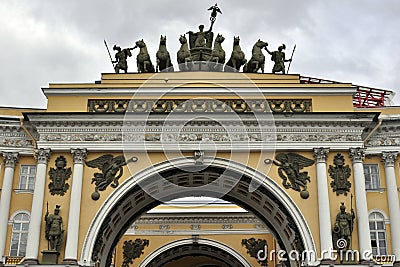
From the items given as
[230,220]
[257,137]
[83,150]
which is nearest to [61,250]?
[83,150]

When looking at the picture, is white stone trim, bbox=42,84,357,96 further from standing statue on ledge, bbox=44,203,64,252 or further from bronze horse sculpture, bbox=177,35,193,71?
standing statue on ledge, bbox=44,203,64,252

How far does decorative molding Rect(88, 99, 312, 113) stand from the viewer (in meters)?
22.8

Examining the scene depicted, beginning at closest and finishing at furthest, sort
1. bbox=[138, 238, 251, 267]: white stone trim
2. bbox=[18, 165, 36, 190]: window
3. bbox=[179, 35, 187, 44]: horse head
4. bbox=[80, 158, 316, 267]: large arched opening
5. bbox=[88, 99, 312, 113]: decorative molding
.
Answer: bbox=[80, 158, 316, 267]: large arched opening, bbox=[88, 99, 312, 113]: decorative molding, bbox=[18, 165, 36, 190]: window, bbox=[179, 35, 187, 44]: horse head, bbox=[138, 238, 251, 267]: white stone trim

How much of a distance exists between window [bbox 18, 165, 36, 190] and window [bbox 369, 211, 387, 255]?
38.3 ft

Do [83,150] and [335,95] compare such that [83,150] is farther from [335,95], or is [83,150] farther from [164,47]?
[335,95]

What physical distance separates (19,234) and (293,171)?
943cm

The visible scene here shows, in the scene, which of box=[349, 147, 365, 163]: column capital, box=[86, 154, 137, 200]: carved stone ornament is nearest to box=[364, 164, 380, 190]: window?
box=[349, 147, 365, 163]: column capital

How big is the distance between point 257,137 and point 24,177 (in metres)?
8.20

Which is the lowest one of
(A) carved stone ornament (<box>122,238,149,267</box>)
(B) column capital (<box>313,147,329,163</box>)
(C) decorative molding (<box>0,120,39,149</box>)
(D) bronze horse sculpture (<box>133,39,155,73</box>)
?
(A) carved stone ornament (<box>122,238,149,267</box>)

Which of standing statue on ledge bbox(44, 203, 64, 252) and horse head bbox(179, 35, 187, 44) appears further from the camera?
horse head bbox(179, 35, 187, 44)

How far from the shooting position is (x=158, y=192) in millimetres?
24703

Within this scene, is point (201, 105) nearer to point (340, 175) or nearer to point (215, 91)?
point (215, 91)

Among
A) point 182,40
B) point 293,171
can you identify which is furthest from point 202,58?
point 293,171

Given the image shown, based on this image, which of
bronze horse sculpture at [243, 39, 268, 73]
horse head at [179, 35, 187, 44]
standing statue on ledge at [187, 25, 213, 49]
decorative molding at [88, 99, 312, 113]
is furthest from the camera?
standing statue on ledge at [187, 25, 213, 49]
